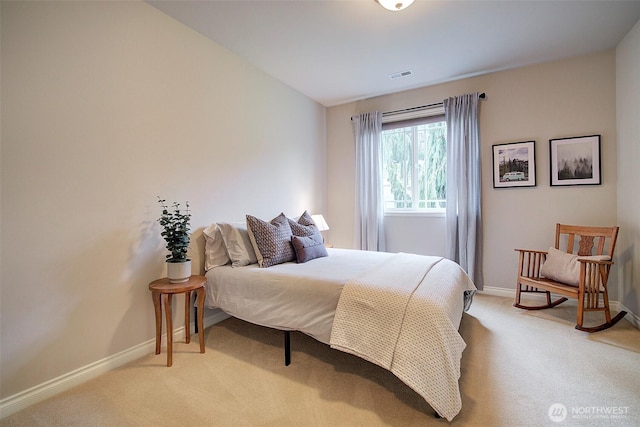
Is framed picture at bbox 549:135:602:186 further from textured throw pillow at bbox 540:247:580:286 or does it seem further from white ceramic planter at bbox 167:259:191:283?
white ceramic planter at bbox 167:259:191:283

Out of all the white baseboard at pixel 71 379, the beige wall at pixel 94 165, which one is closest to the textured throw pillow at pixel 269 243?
the beige wall at pixel 94 165

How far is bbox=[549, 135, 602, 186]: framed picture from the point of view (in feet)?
9.76

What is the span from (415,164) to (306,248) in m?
2.22

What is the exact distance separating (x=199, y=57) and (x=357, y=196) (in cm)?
263

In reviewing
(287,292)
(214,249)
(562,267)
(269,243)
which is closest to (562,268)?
(562,267)

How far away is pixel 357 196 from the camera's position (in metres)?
4.21

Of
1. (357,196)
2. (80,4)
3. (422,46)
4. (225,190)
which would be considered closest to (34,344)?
(225,190)

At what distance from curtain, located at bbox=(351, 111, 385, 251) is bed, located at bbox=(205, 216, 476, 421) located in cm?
142

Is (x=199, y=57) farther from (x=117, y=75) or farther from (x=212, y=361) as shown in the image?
(x=212, y=361)

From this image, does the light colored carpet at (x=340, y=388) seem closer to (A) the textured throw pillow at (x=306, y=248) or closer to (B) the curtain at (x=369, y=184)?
(A) the textured throw pillow at (x=306, y=248)

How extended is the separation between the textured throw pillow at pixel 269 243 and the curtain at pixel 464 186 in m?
2.20

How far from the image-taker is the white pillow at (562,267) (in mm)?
2594

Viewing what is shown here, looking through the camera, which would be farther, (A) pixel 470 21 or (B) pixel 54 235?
(A) pixel 470 21

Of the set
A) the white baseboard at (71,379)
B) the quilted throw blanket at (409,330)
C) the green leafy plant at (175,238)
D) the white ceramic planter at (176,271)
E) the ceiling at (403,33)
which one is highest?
the ceiling at (403,33)
